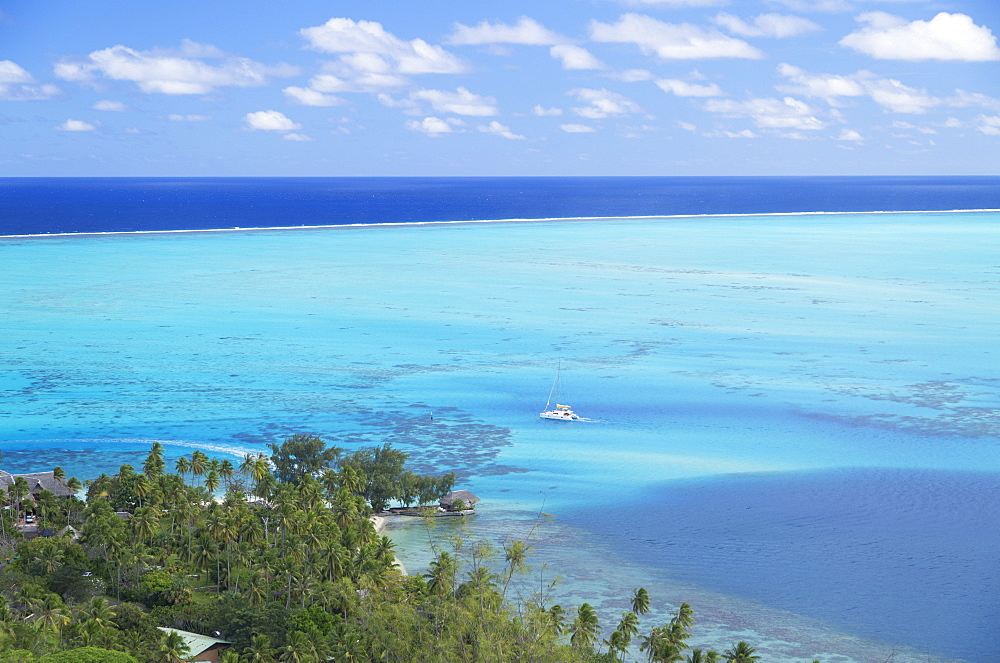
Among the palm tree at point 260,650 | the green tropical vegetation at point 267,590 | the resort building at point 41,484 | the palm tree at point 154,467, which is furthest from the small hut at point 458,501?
the palm tree at point 260,650

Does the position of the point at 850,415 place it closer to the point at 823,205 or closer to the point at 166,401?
the point at 166,401

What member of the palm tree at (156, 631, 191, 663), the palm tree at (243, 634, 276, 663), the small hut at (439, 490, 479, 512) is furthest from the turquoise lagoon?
the palm tree at (156, 631, 191, 663)

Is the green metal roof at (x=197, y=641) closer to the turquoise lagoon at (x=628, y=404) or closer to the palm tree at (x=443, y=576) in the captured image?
the palm tree at (x=443, y=576)

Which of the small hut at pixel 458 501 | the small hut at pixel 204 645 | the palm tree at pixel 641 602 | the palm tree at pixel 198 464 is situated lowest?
the small hut at pixel 204 645

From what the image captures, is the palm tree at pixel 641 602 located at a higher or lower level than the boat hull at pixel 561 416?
lower

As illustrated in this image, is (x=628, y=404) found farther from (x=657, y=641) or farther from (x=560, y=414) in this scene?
(x=657, y=641)

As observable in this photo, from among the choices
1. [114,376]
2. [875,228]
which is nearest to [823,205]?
[875,228]

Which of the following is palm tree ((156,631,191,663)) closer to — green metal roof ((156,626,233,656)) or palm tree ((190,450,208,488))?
green metal roof ((156,626,233,656))
